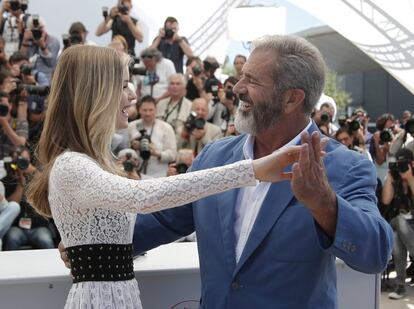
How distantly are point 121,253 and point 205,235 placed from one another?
0.26m

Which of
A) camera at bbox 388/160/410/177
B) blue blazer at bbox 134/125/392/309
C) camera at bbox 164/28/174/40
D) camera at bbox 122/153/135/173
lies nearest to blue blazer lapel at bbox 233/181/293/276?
blue blazer at bbox 134/125/392/309

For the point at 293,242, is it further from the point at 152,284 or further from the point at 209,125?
the point at 209,125

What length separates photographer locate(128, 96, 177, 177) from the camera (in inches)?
243

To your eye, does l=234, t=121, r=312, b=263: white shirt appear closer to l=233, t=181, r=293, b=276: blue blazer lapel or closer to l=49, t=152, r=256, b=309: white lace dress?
l=233, t=181, r=293, b=276: blue blazer lapel

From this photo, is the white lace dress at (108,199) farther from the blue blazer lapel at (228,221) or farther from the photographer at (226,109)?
the photographer at (226,109)

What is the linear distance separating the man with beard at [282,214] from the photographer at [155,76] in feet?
17.9

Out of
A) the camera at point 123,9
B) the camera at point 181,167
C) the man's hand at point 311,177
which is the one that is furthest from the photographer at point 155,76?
the man's hand at point 311,177

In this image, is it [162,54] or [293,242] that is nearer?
[293,242]

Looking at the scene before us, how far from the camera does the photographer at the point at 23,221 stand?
17.0ft

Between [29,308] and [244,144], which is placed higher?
[244,144]

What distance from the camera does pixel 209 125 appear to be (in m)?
6.65

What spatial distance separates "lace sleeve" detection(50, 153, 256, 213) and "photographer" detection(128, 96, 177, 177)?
4.41 meters

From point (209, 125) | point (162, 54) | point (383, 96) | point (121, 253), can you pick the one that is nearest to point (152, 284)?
point (121, 253)

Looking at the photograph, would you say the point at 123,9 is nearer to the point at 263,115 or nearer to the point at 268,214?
the point at 263,115
